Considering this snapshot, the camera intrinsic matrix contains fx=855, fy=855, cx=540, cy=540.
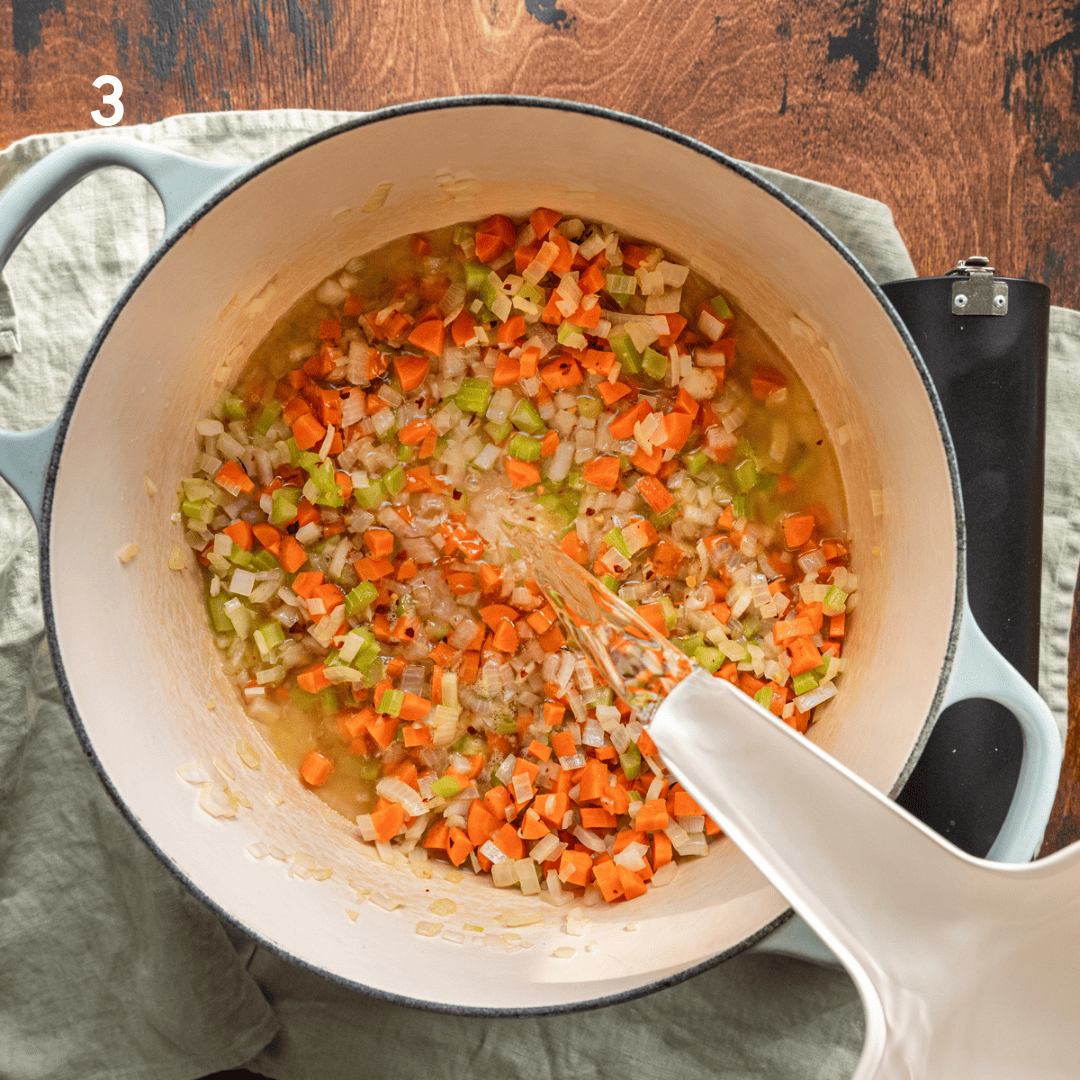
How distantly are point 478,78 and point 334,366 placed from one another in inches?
18.8

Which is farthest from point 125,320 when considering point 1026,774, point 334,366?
point 1026,774

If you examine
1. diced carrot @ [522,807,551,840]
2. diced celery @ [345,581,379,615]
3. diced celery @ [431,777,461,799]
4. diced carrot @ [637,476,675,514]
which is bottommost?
diced carrot @ [522,807,551,840]

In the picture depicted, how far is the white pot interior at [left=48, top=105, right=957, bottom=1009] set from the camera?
3.20 feet

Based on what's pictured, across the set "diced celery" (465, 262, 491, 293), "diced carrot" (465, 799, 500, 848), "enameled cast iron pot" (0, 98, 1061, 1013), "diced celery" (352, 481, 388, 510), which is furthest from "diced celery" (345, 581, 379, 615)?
"diced celery" (465, 262, 491, 293)

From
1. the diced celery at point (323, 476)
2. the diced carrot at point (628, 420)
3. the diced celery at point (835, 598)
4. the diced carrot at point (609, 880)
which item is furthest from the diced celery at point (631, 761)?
the diced celery at point (323, 476)

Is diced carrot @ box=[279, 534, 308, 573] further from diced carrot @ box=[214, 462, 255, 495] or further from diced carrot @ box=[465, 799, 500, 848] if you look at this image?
diced carrot @ box=[465, 799, 500, 848]

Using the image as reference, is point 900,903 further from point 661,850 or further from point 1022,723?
point 661,850

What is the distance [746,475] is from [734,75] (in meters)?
0.60

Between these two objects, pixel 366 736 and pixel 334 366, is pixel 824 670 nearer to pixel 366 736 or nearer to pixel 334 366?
pixel 366 736

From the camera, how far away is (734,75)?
126 cm

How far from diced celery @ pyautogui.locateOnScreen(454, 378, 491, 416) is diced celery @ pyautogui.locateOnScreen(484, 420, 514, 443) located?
0.02 meters

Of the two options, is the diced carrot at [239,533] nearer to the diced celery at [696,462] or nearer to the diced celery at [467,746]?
the diced celery at [467,746]

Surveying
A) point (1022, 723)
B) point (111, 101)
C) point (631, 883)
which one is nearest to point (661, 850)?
point (631, 883)

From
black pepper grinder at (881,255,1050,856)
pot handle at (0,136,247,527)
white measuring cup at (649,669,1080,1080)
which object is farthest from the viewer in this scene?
black pepper grinder at (881,255,1050,856)
